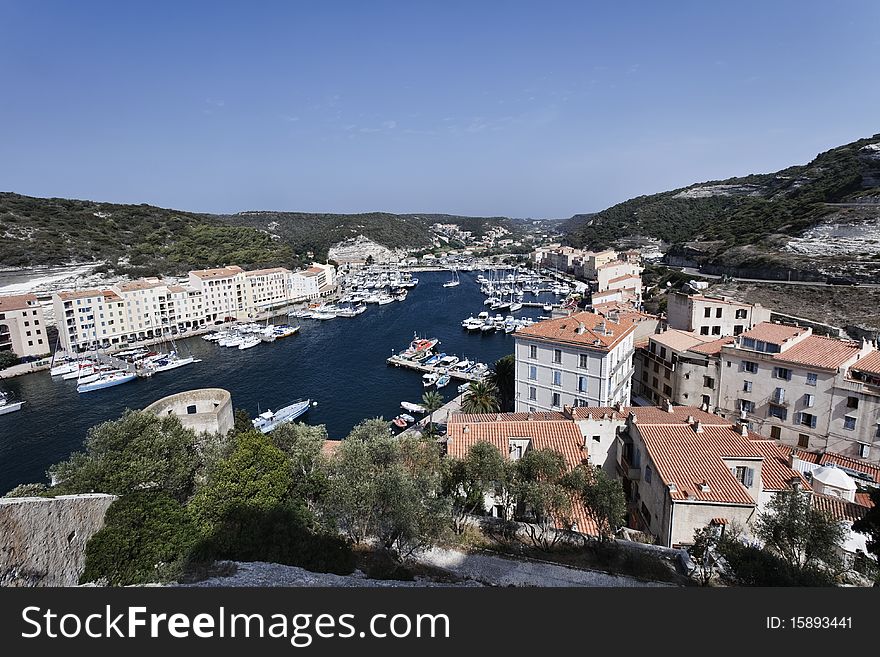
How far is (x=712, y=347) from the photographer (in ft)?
93.9

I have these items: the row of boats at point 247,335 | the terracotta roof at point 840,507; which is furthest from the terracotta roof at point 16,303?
the terracotta roof at point 840,507

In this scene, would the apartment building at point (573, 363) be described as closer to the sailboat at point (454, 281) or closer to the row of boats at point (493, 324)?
the row of boats at point (493, 324)

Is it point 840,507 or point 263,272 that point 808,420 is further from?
point 263,272

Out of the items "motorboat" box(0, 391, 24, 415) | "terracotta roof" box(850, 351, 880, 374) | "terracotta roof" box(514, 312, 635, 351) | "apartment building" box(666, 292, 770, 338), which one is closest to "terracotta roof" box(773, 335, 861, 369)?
"terracotta roof" box(850, 351, 880, 374)

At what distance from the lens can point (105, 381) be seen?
4622 cm

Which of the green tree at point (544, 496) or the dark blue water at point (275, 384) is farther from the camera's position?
the dark blue water at point (275, 384)

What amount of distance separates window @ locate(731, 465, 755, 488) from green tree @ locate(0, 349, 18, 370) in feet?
217

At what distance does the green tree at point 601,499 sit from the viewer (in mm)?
12469

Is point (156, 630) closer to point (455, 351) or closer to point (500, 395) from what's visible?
point (500, 395)

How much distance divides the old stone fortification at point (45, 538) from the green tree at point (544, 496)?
11.1 meters

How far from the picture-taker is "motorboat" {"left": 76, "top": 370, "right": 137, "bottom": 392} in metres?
45.2

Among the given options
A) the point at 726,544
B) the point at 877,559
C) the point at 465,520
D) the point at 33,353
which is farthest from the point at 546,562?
the point at 33,353

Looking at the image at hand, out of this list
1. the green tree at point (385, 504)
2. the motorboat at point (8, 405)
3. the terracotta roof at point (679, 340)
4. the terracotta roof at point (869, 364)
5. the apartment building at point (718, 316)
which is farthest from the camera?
the motorboat at point (8, 405)

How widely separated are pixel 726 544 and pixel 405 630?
878cm
